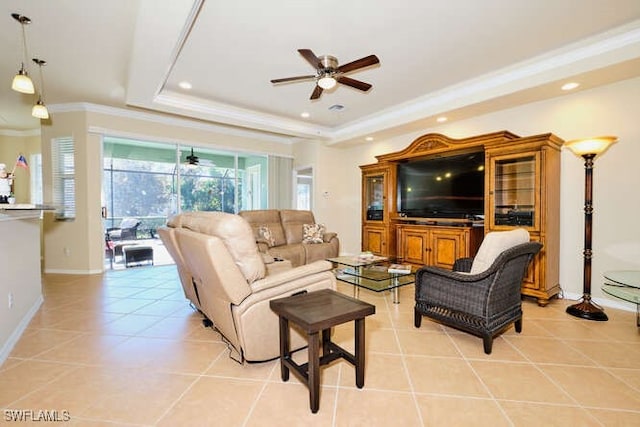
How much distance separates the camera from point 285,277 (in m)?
2.04

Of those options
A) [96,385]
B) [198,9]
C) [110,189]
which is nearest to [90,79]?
[110,189]

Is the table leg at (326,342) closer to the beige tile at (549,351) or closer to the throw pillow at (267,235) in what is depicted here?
the beige tile at (549,351)

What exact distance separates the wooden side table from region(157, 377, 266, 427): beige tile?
0.27 metres

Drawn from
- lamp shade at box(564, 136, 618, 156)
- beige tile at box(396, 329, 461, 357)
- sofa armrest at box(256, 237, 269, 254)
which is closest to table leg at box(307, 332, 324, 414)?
beige tile at box(396, 329, 461, 357)

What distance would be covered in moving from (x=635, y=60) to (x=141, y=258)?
7073mm

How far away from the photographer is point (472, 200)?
4168mm

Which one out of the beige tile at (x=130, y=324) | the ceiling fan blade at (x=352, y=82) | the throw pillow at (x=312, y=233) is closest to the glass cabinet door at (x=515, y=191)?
the ceiling fan blade at (x=352, y=82)

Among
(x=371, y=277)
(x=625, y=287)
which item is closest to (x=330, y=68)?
(x=371, y=277)

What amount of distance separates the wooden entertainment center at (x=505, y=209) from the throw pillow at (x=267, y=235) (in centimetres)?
211

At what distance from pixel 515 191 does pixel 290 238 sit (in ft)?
11.1

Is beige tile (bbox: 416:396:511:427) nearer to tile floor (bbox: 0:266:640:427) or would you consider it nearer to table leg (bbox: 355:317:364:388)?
tile floor (bbox: 0:266:640:427)

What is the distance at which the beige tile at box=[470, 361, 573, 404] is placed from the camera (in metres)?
1.73

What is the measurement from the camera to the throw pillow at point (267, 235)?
480 cm

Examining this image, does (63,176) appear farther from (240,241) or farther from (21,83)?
(240,241)
